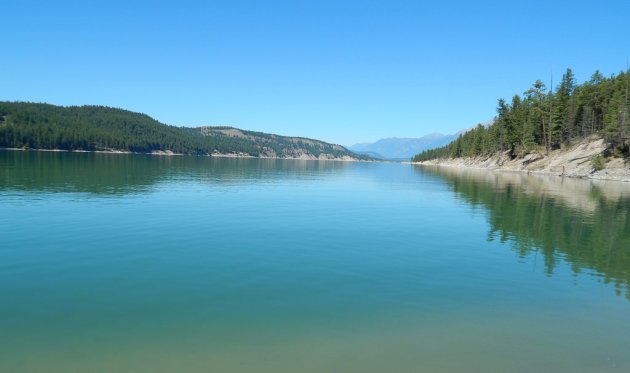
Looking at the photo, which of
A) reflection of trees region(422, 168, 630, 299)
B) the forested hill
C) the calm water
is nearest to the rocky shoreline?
the forested hill

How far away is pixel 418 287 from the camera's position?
61.5 feet

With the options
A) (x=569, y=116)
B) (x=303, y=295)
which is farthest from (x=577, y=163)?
(x=303, y=295)

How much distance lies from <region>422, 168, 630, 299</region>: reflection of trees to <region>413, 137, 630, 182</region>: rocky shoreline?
158 ft

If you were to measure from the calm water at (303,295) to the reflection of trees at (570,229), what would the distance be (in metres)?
0.26

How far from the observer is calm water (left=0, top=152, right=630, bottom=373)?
12.0 metres

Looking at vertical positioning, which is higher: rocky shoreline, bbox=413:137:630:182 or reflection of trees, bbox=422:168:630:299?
rocky shoreline, bbox=413:137:630:182

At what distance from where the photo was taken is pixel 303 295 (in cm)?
1709

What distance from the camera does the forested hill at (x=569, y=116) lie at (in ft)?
335

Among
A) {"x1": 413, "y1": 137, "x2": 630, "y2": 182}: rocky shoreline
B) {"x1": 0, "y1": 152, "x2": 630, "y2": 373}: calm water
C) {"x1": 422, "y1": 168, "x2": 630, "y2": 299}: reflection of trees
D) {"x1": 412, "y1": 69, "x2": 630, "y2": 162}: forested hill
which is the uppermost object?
{"x1": 412, "y1": 69, "x2": 630, "y2": 162}: forested hill

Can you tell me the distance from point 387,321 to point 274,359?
15.9 ft

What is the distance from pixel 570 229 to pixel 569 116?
120857mm

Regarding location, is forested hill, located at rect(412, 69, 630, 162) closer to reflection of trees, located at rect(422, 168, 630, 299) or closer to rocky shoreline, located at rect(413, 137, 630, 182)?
rocky shoreline, located at rect(413, 137, 630, 182)

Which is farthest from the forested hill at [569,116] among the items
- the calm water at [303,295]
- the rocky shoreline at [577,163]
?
the calm water at [303,295]

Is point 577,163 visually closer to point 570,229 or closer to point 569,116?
point 569,116
